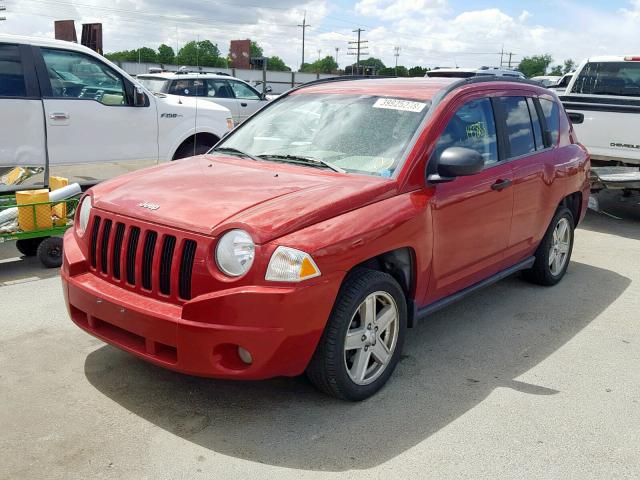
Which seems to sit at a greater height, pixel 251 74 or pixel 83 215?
pixel 251 74

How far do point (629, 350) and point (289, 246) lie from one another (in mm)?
2785

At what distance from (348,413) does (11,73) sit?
5.43m

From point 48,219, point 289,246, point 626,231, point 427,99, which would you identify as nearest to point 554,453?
point 289,246

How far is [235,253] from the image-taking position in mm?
3207

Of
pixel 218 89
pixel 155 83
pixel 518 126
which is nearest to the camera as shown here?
pixel 518 126

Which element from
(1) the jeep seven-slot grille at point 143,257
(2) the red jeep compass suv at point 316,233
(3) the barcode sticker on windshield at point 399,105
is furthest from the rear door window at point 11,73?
(3) the barcode sticker on windshield at point 399,105

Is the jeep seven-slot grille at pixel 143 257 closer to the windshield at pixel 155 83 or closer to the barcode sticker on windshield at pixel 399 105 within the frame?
the barcode sticker on windshield at pixel 399 105

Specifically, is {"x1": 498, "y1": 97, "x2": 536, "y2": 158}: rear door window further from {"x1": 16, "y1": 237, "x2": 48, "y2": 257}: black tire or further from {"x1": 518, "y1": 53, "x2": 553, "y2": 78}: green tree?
{"x1": 518, "y1": 53, "x2": 553, "y2": 78}: green tree

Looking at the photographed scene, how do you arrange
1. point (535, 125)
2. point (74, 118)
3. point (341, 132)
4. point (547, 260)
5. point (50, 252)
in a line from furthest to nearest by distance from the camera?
point (74, 118) → point (50, 252) → point (547, 260) → point (535, 125) → point (341, 132)

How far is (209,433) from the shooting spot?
3.34 m

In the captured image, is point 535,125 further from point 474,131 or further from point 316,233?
point 316,233

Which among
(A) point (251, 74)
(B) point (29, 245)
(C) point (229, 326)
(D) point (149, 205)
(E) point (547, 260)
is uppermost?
(A) point (251, 74)

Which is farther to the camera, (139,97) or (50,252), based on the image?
(139,97)

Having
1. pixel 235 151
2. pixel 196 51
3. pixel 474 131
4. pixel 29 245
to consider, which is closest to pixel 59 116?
pixel 29 245
